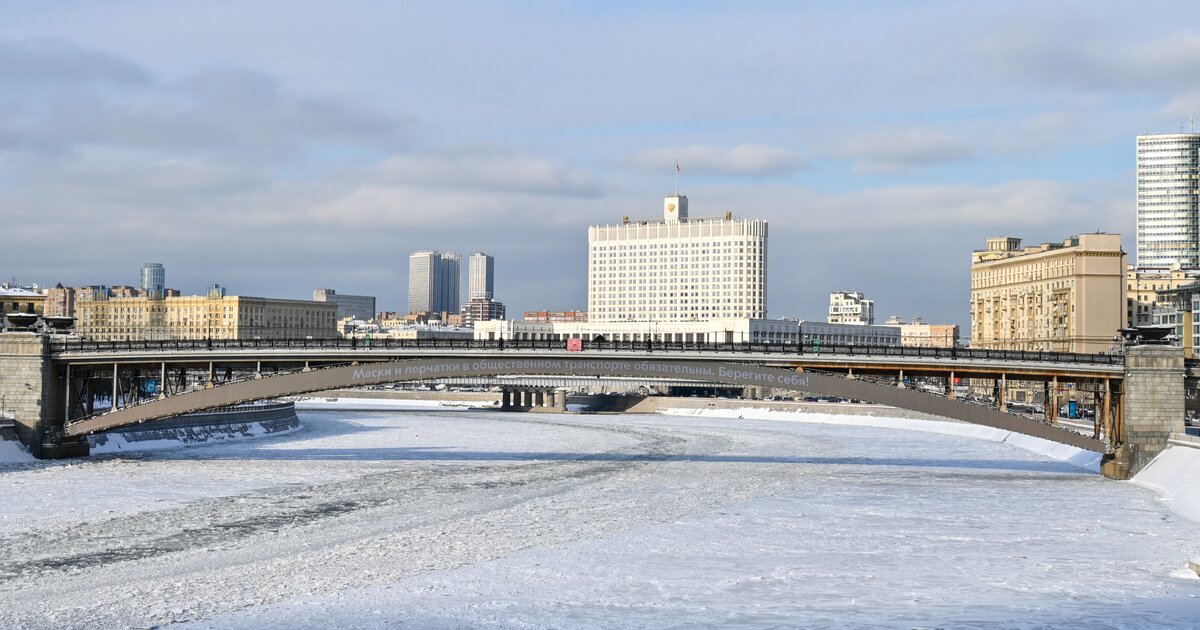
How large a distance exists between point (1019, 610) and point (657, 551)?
41.7 ft

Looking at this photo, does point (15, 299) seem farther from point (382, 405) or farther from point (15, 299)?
point (382, 405)

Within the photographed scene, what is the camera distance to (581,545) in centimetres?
4481

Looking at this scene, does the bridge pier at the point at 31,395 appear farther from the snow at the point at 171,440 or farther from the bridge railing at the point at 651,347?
the snow at the point at 171,440

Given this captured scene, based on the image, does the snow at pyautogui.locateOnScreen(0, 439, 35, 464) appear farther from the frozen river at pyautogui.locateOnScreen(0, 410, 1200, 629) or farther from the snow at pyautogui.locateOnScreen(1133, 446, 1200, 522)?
the snow at pyautogui.locateOnScreen(1133, 446, 1200, 522)

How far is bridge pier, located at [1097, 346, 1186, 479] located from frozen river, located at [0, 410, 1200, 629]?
270 centimetres

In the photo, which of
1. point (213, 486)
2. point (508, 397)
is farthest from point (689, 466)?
point (508, 397)

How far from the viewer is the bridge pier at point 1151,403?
67938mm

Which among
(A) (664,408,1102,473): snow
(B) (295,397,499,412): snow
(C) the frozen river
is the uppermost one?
(C) the frozen river

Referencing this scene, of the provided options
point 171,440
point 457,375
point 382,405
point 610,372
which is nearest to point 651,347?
point 610,372

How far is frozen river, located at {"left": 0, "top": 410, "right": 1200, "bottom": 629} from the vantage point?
33.8 meters

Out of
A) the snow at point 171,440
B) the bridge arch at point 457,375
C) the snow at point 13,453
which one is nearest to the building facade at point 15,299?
the snow at point 171,440

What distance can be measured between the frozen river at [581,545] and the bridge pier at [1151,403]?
2.70 meters

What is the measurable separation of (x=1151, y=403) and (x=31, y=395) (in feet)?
199

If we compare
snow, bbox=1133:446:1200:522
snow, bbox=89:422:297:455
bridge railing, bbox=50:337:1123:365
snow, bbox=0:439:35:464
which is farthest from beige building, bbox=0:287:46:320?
snow, bbox=1133:446:1200:522
